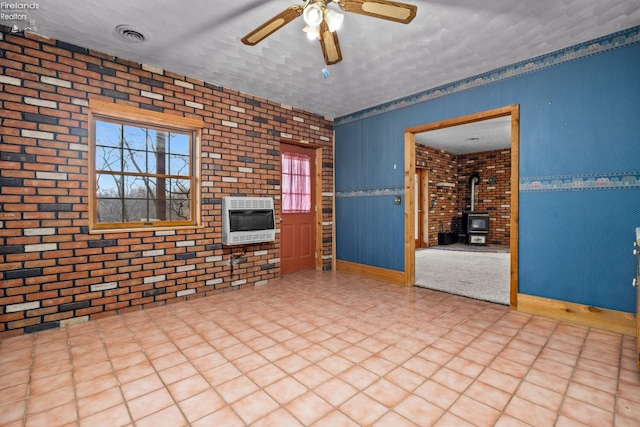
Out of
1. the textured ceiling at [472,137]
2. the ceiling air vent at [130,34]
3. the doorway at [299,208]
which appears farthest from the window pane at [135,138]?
the textured ceiling at [472,137]

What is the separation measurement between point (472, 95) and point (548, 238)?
1942 mm

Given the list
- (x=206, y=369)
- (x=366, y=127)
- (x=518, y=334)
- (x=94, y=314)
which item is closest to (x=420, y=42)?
(x=366, y=127)

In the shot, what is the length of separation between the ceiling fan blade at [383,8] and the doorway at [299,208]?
3.20 m

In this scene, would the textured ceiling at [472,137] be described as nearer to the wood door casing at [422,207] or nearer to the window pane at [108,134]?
the wood door casing at [422,207]

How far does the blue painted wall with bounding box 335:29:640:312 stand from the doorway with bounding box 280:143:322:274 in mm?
2517

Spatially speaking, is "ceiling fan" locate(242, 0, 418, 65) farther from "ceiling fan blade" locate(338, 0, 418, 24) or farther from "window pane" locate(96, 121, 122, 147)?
"window pane" locate(96, 121, 122, 147)

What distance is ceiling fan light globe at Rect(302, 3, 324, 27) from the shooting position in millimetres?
1880

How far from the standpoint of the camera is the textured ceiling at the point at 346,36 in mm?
2457

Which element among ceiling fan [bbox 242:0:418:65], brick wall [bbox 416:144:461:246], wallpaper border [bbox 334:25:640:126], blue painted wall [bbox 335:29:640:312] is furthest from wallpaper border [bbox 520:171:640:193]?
brick wall [bbox 416:144:461:246]

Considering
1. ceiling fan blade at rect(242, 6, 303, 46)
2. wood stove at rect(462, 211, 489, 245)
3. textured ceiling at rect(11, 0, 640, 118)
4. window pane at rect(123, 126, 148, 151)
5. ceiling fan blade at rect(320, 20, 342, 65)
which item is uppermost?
textured ceiling at rect(11, 0, 640, 118)

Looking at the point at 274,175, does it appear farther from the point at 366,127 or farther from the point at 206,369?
the point at 206,369

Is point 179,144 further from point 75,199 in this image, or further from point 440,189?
point 440,189

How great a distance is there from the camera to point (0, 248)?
2.64m

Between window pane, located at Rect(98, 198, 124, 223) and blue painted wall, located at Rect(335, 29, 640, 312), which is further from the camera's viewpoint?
window pane, located at Rect(98, 198, 124, 223)
